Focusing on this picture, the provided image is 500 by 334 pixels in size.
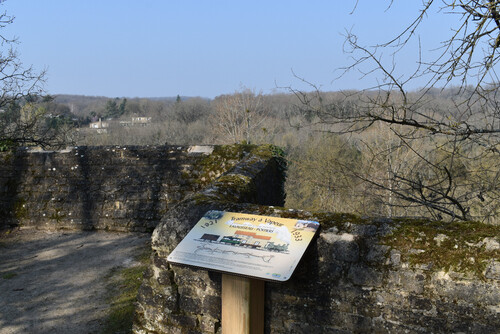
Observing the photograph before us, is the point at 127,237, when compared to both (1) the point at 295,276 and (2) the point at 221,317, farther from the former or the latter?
(1) the point at 295,276

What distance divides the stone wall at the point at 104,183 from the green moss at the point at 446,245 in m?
4.49

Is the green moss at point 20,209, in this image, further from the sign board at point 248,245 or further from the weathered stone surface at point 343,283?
the sign board at point 248,245

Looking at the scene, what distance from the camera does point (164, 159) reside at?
714 centimetres

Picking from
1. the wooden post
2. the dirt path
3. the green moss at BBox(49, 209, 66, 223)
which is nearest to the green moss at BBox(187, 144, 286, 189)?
the dirt path

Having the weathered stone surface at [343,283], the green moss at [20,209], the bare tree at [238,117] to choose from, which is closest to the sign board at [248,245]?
the weathered stone surface at [343,283]

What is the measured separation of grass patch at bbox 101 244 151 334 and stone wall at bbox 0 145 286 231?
45.9 inches

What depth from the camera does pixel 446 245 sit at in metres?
2.49

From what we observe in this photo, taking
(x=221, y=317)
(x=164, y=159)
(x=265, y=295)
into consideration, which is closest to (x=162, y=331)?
(x=221, y=317)

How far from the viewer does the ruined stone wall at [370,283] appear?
7.84 ft

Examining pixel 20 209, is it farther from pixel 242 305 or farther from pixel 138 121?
pixel 138 121

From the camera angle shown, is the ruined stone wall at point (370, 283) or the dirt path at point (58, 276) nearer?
the ruined stone wall at point (370, 283)

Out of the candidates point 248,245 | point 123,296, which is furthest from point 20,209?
point 248,245

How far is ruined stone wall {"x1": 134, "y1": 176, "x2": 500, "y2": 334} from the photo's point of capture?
2389mm

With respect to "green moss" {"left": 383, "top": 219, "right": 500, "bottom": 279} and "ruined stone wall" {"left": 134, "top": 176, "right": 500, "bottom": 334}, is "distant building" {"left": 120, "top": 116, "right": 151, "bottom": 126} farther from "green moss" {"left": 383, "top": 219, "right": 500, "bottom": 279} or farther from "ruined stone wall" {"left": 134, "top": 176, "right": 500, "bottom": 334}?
"green moss" {"left": 383, "top": 219, "right": 500, "bottom": 279}
